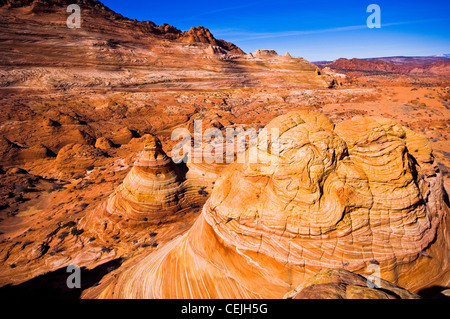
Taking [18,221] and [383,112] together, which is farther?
[383,112]

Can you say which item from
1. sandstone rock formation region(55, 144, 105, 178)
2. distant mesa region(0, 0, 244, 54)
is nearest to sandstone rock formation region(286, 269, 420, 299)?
sandstone rock formation region(55, 144, 105, 178)

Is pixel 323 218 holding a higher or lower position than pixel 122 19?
lower

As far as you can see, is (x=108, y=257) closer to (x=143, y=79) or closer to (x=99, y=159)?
(x=99, y=159)

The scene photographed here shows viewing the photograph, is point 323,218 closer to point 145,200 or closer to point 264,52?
point 145,200

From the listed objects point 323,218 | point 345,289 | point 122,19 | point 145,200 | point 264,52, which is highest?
point 122,19

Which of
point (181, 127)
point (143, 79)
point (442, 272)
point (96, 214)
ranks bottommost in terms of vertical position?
point (96, 214)

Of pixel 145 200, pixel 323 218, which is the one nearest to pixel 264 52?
pixel 145 200

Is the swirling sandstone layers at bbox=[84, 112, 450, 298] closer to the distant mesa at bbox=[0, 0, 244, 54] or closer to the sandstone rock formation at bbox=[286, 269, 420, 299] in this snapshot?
the sandstone rock formation at bbox=[286, 269, 420, 299]
